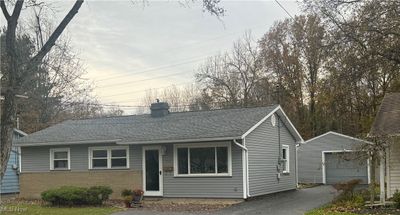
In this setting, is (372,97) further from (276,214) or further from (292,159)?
(276,214)

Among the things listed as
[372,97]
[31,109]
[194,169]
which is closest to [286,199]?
[194,169]

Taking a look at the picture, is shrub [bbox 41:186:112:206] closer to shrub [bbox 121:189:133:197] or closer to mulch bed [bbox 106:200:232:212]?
mulch bed [bbox 106:200:232:212]

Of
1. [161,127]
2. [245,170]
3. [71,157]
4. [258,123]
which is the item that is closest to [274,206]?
[245,170]

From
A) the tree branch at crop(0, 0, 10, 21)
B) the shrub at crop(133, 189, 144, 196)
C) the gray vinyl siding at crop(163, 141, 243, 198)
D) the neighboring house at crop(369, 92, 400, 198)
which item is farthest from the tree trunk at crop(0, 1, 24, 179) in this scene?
the neighboring house at crop(369, 92, 400, 198)

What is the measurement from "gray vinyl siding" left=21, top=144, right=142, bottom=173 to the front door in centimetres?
32

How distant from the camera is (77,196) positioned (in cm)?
1905

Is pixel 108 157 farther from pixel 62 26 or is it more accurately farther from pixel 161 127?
pixel 62 26

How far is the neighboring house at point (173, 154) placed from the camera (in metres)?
19.8

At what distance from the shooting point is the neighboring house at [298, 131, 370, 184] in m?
31.1

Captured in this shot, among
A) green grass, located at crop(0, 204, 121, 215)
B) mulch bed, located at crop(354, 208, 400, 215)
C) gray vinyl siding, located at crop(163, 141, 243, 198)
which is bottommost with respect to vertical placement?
green grass, located at crop(0, 204, 121, 215)

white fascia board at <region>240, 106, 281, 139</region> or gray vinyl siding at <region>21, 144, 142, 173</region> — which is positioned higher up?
white fascia board at <region>240, 106, 281, 139</region>

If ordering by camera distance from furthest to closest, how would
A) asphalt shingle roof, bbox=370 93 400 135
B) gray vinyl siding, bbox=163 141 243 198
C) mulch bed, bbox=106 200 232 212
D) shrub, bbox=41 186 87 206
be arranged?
1. gray vinyl siding, bbox=163 141 243 198
2. shrub, bbox=41 186 87 206
3. mulch bed, bbox=106 200 232 212
4. asphalt shingle roof, bbox=370 93 400 135

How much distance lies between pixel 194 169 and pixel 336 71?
827 cm

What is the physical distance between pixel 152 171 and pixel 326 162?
47.7 feet
